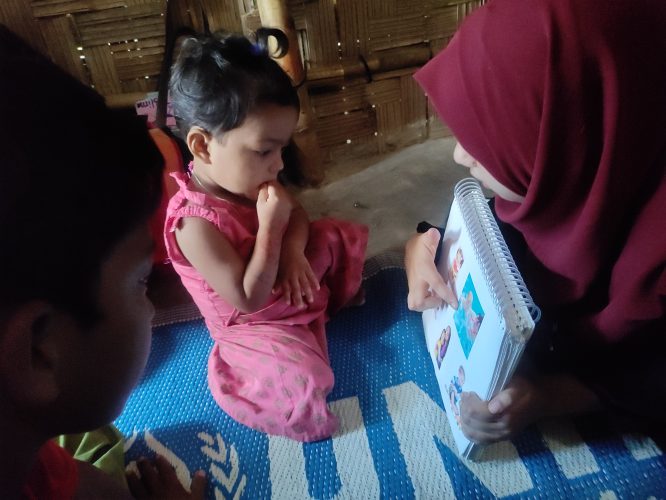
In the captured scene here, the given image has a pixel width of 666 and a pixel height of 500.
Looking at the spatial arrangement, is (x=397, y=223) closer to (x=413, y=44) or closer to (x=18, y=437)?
(x=413, y=44)

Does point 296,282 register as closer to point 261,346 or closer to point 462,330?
point 261,346

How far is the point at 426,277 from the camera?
779 mm

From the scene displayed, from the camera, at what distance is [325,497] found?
0.72 m

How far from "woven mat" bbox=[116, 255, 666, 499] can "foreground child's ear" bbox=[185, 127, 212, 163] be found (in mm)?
399

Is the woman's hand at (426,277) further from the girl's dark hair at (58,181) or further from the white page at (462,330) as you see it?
the girl's dark hair at (58,181)

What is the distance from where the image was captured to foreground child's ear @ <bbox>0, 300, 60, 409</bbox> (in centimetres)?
33

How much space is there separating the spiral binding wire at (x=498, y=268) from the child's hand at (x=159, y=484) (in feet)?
1.56

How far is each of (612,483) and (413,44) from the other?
1314 mm

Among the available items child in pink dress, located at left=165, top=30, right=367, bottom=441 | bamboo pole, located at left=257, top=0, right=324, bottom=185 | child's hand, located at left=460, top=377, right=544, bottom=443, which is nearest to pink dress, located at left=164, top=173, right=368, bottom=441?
child in pink dress, located at left=165, top=30, right=367, bottom=441

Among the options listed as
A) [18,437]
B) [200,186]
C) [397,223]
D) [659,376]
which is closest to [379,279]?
[397,223]

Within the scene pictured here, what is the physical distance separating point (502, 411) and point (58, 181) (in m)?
0.57

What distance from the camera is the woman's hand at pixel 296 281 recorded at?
872 mm

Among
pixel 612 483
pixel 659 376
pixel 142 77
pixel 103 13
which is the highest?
pixel 103 13

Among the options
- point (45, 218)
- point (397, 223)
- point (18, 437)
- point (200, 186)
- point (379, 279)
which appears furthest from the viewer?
point (397, 223)
